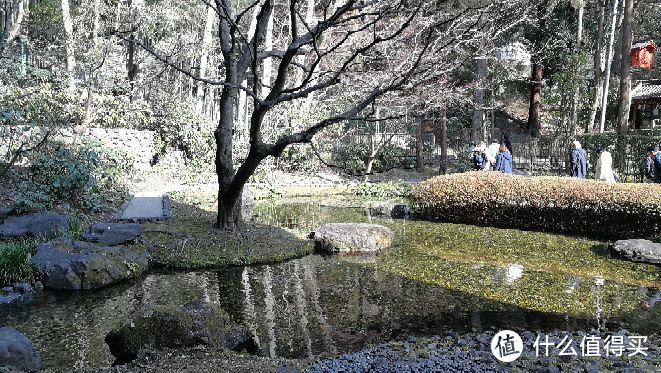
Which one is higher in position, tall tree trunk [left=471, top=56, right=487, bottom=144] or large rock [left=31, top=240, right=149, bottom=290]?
tall tree trunk [left=471, top=56, right=487, bottom=144]

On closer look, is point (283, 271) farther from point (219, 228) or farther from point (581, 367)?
point (581, 367)

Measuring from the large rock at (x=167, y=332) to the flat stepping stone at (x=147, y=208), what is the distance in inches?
222

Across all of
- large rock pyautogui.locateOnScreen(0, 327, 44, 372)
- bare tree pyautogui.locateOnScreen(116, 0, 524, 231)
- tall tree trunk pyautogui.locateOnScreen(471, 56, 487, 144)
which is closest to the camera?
large rock pyautogui.locateOnScreen(0, 327, 44, 372)

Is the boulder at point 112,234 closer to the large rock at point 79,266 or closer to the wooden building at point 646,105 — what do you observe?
the large rock at point 79,266

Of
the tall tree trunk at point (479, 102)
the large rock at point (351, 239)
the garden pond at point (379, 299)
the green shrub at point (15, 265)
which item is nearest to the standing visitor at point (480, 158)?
the tall tree trunk at point (479, 102)

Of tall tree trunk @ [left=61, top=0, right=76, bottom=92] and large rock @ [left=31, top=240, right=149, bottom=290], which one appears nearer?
large rock @ [left=31, top=240, right=149, bottom=290]

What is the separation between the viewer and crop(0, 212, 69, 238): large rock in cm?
791

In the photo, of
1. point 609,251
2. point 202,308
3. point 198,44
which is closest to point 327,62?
point 198,44

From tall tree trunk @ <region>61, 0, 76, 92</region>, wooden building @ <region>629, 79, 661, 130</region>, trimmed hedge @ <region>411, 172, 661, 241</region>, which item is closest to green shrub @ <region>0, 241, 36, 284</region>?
trimmed hedge @ <region>411, 172, 661, 241</region>

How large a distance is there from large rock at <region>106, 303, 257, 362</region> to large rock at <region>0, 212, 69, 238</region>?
4382mm

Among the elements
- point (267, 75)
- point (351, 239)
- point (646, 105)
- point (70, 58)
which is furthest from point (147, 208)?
point (646, 105)

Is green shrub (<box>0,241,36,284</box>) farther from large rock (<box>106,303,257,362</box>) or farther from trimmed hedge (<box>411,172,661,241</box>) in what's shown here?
trimmed hedge (<box>411,172,661,241</box>)

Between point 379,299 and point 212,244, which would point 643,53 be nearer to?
point 212,244

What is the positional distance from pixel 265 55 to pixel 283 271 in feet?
10.5
